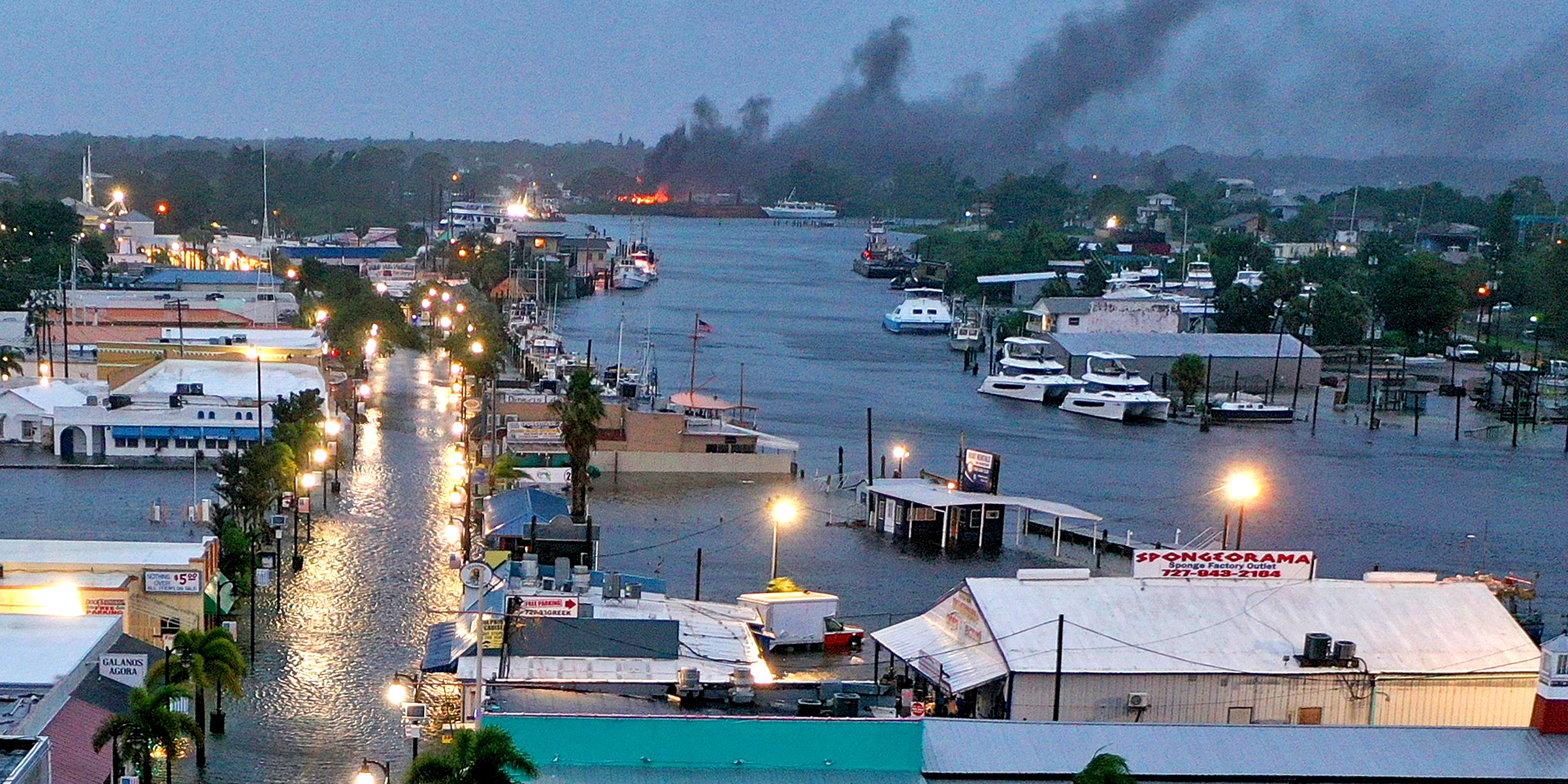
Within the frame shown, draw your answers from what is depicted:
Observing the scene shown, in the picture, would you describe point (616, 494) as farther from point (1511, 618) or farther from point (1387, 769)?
point (1387, 769)

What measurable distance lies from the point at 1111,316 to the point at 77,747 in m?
27.3

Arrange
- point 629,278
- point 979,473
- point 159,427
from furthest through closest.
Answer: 1. point 629,278
2. point 159,427
3. point 979,473

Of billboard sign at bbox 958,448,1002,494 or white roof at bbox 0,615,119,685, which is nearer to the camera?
white roof at bbox 0,615,119,685

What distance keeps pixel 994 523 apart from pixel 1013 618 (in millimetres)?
5685

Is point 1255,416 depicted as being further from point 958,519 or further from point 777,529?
point 777,529

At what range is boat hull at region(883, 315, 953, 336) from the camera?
3953 centimetres


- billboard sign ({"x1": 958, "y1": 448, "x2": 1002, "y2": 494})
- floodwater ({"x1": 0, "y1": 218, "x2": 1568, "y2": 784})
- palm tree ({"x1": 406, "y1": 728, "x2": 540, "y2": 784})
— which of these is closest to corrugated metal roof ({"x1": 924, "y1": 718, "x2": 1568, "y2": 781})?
palm tree ({"x1": 406, "y1": 728, "x2": 540, "y2": 784})

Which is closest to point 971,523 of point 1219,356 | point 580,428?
point 580,428

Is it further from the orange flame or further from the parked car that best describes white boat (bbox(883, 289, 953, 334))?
the orange flame

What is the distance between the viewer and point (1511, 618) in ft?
32.7

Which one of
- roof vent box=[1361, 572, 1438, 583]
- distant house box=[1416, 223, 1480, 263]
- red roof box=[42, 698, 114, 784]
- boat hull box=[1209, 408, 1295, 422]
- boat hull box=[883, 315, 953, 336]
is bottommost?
boat hull box=[883, 315, 953, 336]

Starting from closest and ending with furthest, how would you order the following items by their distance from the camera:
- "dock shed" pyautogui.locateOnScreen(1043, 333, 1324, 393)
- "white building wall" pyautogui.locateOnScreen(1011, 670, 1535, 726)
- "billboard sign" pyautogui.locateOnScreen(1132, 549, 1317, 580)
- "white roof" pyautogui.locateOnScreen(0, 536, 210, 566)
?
1. "white building wall" pyautogui.locateOnScreen(1011, 670, 1535, 726)
2. "billboard sign" pyautogui.locateOnScreen(1132, 549, 1317, 580)
3. "white roof" pyautogui.locateOnScreen(0, 536, 210, 566)
4. "dock shed" pyautogui.locateOnScreen(1043, 333, 1324, 393)

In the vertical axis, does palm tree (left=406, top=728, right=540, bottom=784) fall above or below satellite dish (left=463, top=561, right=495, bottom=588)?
below

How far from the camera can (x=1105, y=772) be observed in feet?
22.1
